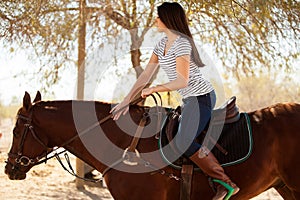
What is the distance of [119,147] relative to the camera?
394 centimetres

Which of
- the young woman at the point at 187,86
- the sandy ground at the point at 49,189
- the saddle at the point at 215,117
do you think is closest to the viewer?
the young woman at the point at 187,86

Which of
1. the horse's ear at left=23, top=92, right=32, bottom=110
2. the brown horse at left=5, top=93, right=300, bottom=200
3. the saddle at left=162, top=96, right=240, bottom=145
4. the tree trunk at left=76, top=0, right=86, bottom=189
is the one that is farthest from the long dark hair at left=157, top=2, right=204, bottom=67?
the tree trunk at left=76, top=0, right=86, bottom=189

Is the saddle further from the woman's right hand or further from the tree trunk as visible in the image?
the tree trunk

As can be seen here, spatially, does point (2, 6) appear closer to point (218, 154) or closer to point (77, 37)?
point (77, 37)

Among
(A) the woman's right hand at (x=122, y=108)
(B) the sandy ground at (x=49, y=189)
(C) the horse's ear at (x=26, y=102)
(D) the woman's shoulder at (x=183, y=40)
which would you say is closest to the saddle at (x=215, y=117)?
(A) the woman's right hand at (x=122, y=108)

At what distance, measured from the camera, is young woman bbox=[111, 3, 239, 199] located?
3598mm

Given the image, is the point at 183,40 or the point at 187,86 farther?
the point at 187,86

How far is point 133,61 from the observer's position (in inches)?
373

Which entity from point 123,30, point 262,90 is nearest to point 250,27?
point 123,30

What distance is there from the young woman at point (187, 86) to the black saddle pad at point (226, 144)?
0.38 ft

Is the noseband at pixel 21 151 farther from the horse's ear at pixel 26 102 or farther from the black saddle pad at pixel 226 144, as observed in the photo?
the black saddle pad at pixel 226 144

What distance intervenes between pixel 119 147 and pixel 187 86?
0.82m

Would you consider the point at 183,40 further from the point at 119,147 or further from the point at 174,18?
the point at 119,147

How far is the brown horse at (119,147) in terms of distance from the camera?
3834mm
